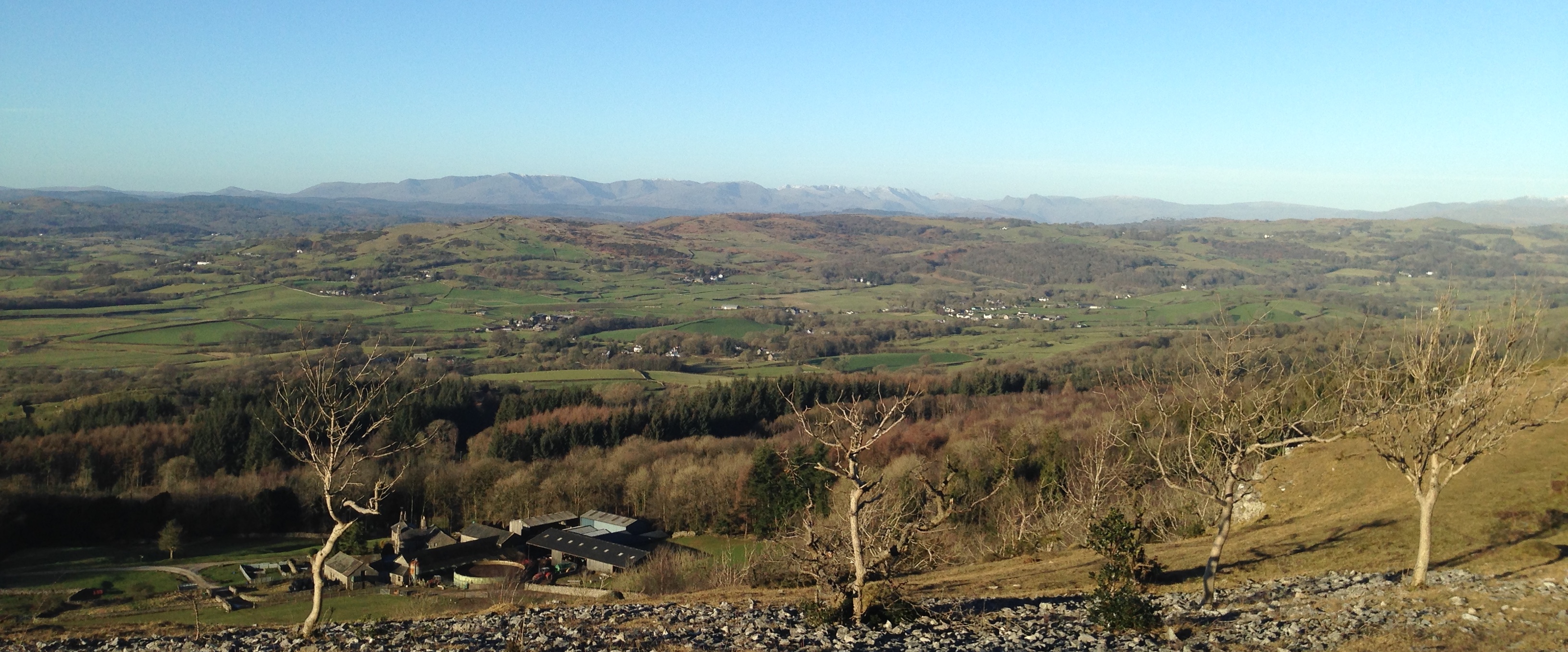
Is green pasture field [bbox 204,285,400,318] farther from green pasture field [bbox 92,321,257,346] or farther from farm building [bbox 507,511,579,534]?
farm building [bbox 507,511,579,534]

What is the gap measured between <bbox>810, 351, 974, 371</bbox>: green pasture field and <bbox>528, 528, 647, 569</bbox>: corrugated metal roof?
122ft

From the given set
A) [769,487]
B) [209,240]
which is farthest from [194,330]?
[209,240]

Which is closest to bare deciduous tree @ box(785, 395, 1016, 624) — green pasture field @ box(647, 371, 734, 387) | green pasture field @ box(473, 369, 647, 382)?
green pasture field @ box(647, 371, 734, 387)

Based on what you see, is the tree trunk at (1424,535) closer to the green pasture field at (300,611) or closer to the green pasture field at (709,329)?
the green pasture field at (300,611)

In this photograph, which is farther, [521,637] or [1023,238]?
[1023,238]

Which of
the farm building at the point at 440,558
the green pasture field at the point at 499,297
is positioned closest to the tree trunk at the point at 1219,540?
the farm building at the point at 440,558

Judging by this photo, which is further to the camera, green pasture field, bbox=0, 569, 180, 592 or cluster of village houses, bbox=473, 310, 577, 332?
cluster of village houses, bbox=473, 310, 577, 332

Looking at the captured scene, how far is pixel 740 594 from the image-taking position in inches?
685

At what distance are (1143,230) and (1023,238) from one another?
101 feet

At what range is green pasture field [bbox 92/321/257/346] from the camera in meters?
74.4

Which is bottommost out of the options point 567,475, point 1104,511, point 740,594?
point 567,475

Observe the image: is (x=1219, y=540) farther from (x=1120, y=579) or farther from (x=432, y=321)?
(x=432, y=321)

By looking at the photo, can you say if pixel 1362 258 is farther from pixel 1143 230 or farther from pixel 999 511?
pixel 999 511

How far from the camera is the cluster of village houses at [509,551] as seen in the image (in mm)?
34000
